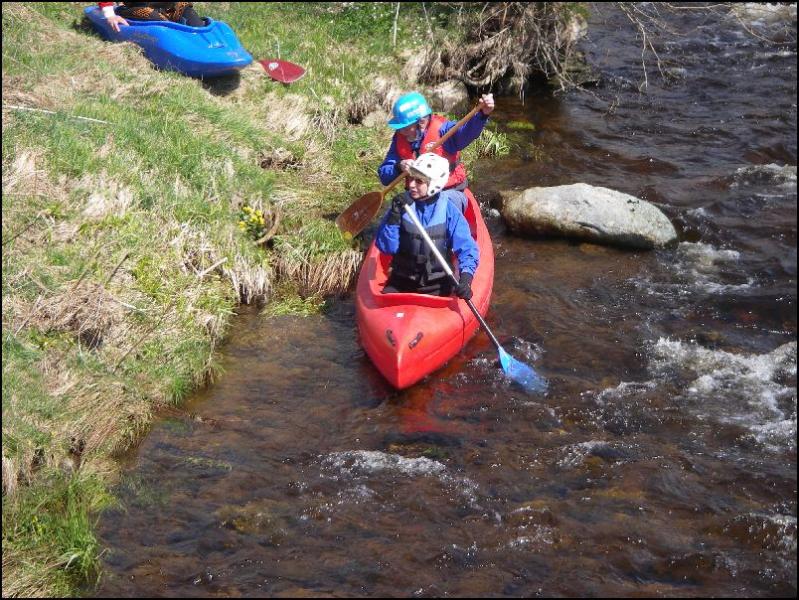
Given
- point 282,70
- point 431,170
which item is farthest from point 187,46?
point 431,170

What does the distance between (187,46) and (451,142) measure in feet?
10.00

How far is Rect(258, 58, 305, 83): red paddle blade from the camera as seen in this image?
9.23 m

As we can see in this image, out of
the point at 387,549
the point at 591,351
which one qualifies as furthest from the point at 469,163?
the point at 387,549

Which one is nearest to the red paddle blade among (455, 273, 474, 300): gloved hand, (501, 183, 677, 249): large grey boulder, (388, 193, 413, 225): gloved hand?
(501, 183, 677, 249): large grey boulder

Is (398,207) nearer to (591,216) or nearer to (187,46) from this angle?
(591,216)

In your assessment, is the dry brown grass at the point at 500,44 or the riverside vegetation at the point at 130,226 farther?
the dry brown grass at the point at 500,44

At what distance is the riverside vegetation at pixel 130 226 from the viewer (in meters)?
4.89

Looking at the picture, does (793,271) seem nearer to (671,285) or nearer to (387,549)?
(671,285)

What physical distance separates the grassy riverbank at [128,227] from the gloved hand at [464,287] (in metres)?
1.41

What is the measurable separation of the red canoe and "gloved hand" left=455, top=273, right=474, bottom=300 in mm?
111

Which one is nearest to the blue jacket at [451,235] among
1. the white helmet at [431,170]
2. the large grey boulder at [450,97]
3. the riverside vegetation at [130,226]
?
the white helmet at [431,170]

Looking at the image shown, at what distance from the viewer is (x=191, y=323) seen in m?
6.25

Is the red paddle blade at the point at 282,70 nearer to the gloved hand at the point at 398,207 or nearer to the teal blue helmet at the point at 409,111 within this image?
the teal blue helmet at the point at 409,111

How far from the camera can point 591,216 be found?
313 inches
